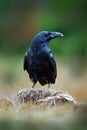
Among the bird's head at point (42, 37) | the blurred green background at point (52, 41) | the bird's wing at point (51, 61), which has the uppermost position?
the blurred green background at point (52, 41)

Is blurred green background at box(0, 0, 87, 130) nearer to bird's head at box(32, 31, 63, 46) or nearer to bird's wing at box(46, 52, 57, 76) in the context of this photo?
bird's wing at box(46, 52, 57, 76)

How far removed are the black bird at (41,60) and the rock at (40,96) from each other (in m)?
0.42

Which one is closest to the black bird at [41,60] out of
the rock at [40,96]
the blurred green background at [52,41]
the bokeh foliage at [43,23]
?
the rock at [40,96]

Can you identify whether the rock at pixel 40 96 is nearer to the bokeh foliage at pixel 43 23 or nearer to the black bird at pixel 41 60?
the black bird at pixel 41 60

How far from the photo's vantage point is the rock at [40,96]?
54.8ft

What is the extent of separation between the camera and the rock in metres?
16.7

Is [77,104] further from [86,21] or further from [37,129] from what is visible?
[86,21]

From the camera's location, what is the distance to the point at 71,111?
15992mm

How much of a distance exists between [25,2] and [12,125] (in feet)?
83.7

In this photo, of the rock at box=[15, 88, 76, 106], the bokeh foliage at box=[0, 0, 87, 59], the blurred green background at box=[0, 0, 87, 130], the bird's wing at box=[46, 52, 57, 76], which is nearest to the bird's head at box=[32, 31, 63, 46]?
the bird's wing at box=[46, 52, 57, 76]

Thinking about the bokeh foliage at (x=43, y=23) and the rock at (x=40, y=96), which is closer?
→ the rock at (x=40, y=96)

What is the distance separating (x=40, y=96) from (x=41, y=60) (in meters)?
0.64

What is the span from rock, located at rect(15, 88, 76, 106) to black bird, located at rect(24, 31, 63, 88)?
418 millimetres

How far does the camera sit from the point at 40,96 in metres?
17.1
